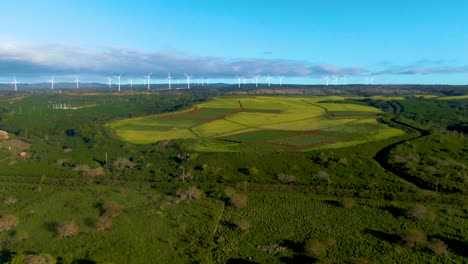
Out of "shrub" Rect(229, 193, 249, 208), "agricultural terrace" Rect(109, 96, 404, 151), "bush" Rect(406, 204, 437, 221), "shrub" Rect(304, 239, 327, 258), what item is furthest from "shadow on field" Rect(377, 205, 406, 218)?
"agricultural terrace" Rect(109, 96, 404, 151)

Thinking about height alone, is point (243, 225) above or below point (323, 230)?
above

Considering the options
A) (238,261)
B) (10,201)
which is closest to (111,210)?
(10,201)

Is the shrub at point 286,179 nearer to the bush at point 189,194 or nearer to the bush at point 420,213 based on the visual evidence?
the bush at point 189,194

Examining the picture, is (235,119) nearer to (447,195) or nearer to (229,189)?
(229,189)

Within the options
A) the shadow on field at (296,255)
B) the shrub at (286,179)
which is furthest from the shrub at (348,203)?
the shadow on field at (296,255)

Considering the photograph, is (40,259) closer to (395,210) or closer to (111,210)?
(111,210)

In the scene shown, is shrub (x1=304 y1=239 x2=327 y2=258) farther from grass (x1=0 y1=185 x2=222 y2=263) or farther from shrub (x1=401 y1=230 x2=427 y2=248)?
grass (x1=0 y1=185 x2=222 y2=263)

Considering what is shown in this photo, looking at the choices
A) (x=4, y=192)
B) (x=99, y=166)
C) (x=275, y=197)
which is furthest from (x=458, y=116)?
(x=4, y=192)
